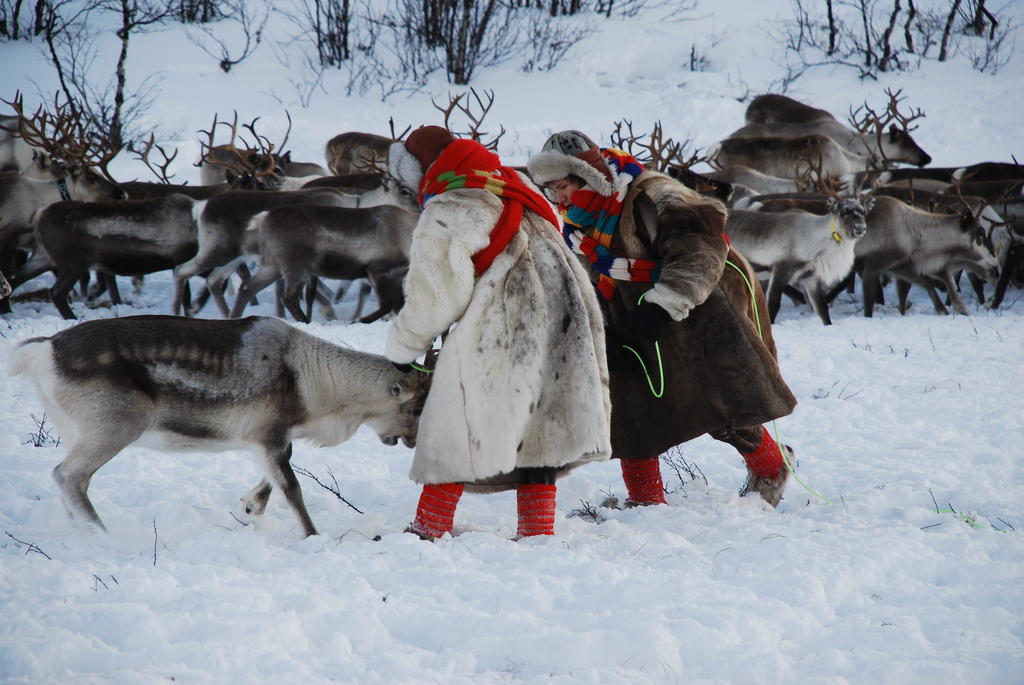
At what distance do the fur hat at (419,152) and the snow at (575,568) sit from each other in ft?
4.04

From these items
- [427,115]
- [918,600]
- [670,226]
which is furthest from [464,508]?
[427,115]

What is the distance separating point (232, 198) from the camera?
29.0 ft

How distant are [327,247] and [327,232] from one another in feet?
0.45

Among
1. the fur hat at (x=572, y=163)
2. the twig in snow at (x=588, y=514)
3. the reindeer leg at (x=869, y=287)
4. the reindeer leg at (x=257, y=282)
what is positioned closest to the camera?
the fur hat at (x=572, y=163)

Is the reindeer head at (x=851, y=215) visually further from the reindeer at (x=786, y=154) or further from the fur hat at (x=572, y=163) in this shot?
the fur hat at (x=572, y=163)

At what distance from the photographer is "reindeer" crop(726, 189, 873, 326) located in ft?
29.9

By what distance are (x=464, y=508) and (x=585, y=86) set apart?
15.7 meters

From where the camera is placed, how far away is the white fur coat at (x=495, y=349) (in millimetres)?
3018

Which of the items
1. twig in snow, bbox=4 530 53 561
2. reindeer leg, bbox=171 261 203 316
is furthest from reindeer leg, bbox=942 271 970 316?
twig in snow, bbox=4 530 53 561

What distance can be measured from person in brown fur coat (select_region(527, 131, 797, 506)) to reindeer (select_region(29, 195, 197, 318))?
601 centimetres

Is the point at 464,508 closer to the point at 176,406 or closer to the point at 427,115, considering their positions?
the point at 176,406

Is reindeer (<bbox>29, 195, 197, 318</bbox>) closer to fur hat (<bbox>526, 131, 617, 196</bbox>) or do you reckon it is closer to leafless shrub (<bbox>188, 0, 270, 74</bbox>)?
fur hat (<bbox>526, 131, 617, 196</bbox>)

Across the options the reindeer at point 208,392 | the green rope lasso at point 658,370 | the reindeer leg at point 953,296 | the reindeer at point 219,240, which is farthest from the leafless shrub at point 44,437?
the reindeer leg at point 953,296

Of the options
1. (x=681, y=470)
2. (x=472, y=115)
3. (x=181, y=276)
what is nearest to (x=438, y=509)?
(x=681, y=470)
